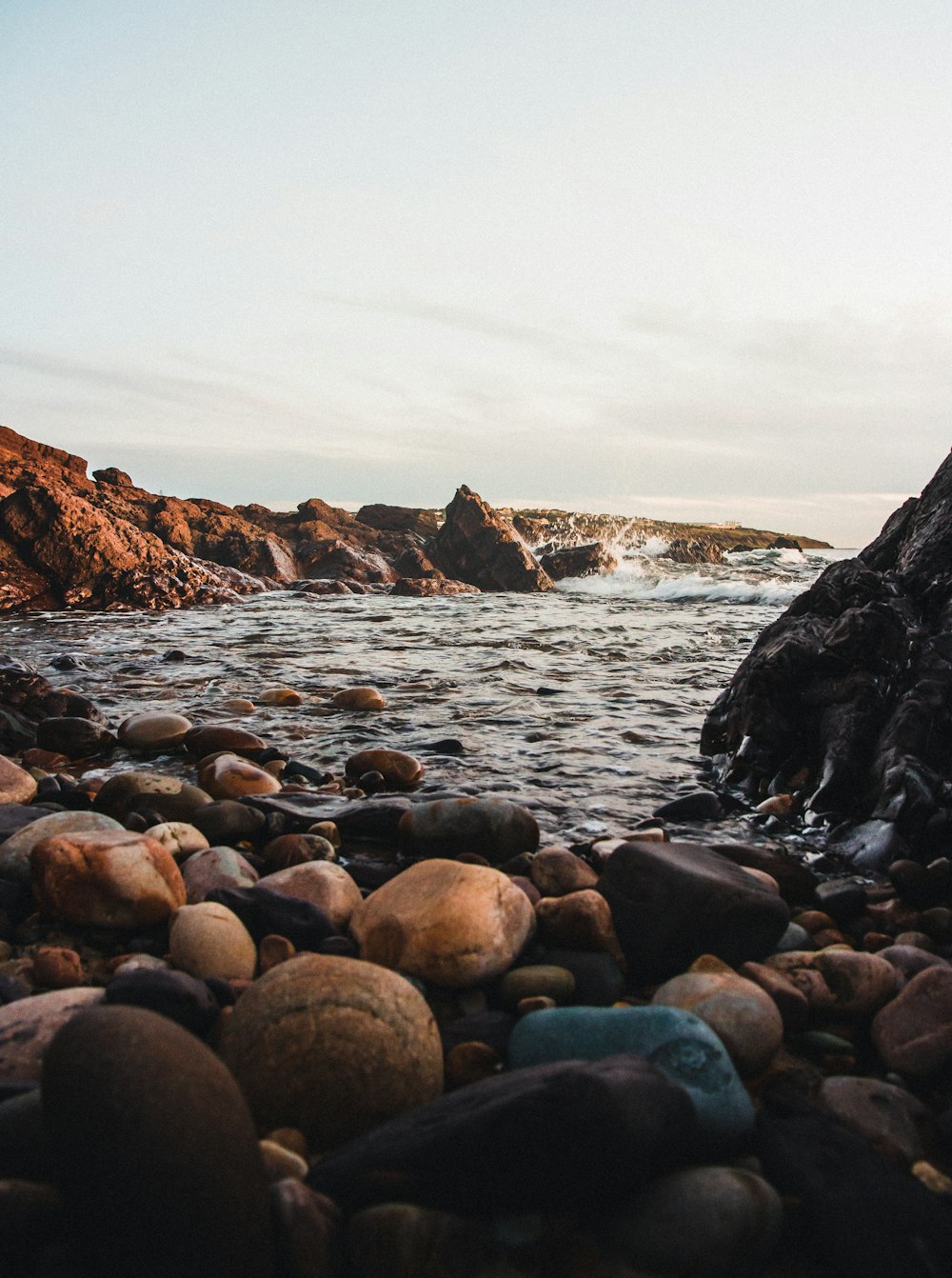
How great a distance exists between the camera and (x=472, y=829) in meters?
3.09

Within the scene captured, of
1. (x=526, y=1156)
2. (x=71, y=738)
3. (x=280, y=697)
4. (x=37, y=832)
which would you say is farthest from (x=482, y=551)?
(x=526, y=1156)

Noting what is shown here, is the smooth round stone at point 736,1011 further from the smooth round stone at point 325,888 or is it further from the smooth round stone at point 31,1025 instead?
the smooth round stone at point 31,1025

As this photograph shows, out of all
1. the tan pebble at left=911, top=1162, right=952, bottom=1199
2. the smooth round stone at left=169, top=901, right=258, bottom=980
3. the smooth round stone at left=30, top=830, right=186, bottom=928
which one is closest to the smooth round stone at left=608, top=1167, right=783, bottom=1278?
the tan pebble at left=911, top=1162, right=952, bottom=1199

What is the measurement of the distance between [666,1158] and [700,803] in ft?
8.42

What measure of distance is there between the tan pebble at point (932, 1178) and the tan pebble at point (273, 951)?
149cm

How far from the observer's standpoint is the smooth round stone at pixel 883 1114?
5.11 ft

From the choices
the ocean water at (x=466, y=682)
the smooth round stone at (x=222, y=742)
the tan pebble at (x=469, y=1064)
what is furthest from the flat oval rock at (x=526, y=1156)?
the smooth round stone at (x=222, y=742)

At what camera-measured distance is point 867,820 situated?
3398mm

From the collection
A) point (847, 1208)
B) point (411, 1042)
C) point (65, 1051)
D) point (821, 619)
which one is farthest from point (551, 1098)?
point (821, 619)

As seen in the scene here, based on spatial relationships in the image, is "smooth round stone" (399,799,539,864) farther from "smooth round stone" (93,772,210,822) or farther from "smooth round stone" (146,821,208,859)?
"smooth round stone" (93,772,210,822)

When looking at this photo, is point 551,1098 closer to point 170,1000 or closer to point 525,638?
point 170,1000

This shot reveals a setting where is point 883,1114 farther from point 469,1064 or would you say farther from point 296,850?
point 296,850

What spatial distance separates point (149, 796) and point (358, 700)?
109 inches

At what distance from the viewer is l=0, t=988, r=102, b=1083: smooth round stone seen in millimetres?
1577
